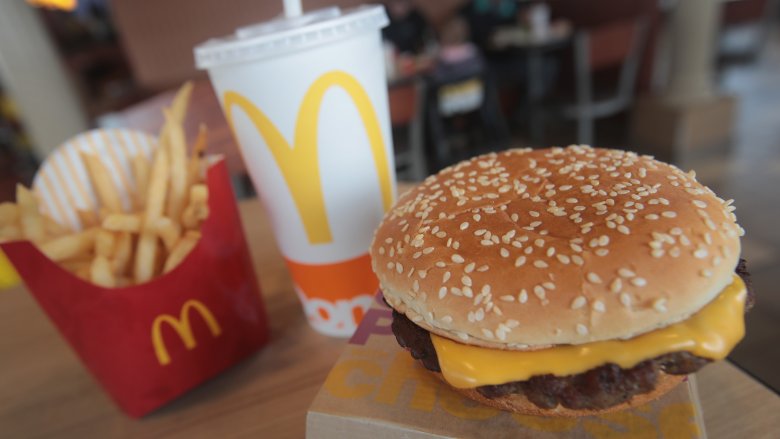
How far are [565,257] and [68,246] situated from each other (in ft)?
3.54

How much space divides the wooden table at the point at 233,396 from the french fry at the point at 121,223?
0.45 meters

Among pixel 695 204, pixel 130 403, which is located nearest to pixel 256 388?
pixel 130 403

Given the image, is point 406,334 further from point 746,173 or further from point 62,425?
point 746,173

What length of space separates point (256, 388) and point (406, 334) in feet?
1.61

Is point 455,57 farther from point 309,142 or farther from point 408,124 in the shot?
point 309,142

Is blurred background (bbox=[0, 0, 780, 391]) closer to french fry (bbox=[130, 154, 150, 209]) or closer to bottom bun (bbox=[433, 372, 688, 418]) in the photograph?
french fry (bbox=[130, 154, 150, 209])

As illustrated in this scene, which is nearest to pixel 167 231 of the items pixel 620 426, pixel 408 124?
pixel 620 426

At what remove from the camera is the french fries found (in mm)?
1030

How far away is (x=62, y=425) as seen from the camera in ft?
3.80

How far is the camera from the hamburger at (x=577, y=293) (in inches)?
29.4

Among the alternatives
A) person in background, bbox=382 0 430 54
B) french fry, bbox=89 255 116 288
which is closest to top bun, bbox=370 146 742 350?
french fry, bbox=89 255 116 288

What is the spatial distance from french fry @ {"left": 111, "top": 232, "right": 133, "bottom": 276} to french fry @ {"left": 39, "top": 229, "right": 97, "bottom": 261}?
58 mm

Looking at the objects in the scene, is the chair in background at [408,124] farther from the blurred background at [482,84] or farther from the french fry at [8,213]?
the french fry at [8,213]

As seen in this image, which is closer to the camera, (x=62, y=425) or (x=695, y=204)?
(x=695, y=204)
